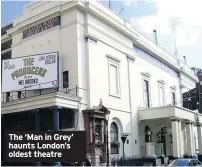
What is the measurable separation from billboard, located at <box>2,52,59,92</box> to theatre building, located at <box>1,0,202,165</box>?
2.8 inches

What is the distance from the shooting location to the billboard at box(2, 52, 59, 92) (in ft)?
81.3

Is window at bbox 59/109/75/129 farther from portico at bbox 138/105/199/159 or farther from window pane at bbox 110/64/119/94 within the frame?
portico at bbox 138/105/199/159

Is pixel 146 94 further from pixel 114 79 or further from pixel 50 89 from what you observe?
pixel 50 89

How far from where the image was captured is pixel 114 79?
29234 millimetres

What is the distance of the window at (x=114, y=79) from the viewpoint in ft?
93.9

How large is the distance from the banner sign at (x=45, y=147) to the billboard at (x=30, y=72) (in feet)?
54.8

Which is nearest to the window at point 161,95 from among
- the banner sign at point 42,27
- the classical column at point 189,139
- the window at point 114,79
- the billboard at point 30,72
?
the classical column at point 189,139

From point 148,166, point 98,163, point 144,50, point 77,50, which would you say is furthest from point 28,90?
point 144,50

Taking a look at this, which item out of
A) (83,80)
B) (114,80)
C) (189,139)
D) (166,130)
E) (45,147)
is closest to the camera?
(45,147)

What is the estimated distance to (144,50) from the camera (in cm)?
3562

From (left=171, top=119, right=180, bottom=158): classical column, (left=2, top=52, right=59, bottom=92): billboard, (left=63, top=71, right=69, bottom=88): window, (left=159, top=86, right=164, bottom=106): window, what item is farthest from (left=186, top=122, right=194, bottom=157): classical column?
(left=2, top=52, right=59, bottom=92): billboard

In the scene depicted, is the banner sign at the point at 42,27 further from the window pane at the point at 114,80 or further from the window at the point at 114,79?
the window pane at the point at 114,80

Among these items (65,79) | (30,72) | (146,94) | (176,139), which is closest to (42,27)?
(30,72)

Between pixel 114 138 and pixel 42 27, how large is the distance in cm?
1070
